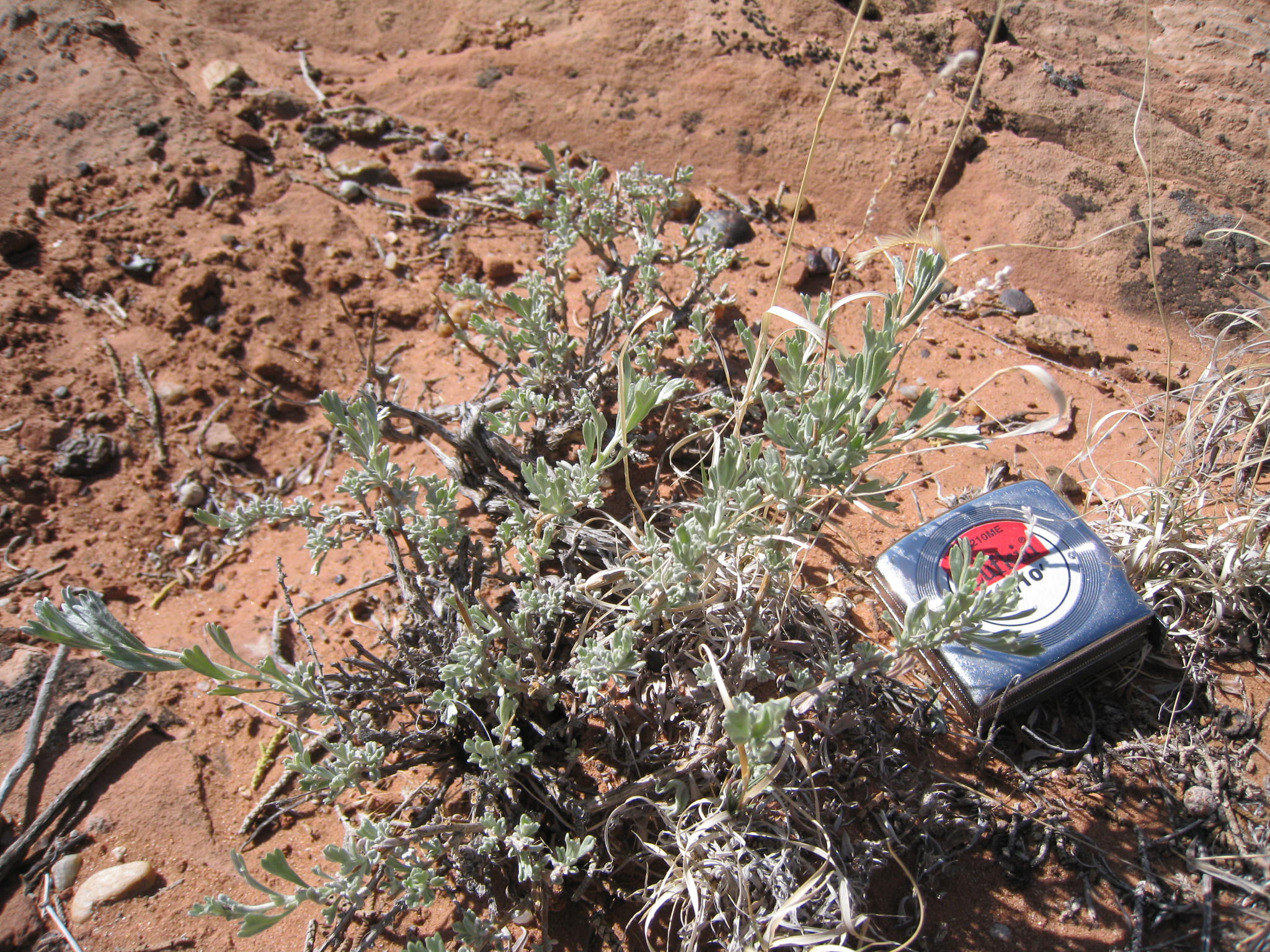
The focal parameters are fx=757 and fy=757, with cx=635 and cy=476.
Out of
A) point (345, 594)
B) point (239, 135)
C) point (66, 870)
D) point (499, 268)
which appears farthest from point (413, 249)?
A: point (66, 870)

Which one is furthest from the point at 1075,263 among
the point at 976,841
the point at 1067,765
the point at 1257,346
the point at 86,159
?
the point at 86,159

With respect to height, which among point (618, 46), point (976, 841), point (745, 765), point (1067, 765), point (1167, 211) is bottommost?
point (976, 841)

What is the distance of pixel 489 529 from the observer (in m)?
2.39

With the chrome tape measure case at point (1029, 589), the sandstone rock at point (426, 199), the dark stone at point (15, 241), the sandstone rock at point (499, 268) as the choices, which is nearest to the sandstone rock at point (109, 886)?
the chrome tape measure case at point (1029, 589)

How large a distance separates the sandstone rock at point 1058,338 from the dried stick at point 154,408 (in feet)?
10.3

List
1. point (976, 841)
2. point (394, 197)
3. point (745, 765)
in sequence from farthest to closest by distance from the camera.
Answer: point (394, 197), point (976, 841), point (745, 765)

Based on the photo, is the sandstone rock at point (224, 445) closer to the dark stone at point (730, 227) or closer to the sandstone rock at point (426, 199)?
the sandstone rock at point (426, 199)

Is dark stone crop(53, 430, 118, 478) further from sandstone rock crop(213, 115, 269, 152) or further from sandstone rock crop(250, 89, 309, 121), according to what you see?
sandstone rock crop(250, 89, 309, 121)

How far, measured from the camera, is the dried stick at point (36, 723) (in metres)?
1.92

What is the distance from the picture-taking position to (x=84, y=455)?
259cm

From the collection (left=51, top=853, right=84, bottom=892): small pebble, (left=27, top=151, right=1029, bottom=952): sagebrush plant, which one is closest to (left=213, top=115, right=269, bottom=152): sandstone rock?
(left=27, top=151, right=1029, bottom=952): sagebrush plant

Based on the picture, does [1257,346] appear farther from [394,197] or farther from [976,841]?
[394,197]

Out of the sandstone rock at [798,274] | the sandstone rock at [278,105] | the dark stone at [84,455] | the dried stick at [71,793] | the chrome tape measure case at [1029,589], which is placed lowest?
the dried stick at [71,793]

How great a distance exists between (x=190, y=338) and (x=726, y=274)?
6.76ft
